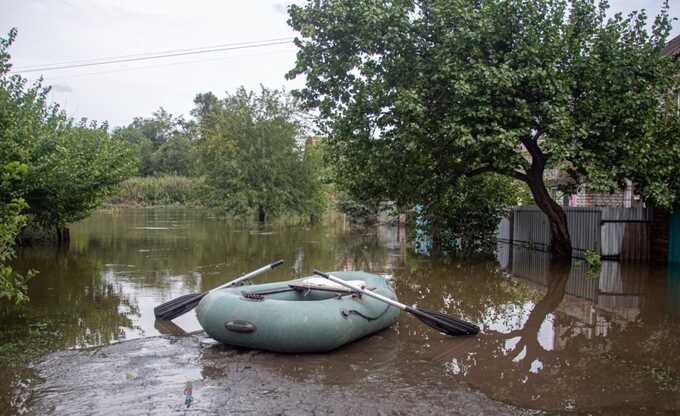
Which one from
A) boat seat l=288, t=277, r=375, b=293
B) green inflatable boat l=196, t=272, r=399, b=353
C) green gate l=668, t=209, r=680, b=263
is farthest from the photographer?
green gate l=668, t=209, r=680, b=263

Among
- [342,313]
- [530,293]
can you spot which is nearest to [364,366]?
[342,313]

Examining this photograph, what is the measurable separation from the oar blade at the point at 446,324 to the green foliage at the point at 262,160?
2498cm

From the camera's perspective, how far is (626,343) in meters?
7.39

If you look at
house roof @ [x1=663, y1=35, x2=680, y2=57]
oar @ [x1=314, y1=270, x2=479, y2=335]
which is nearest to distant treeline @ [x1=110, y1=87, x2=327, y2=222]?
house roof @ [x1=663, y1=35, x2=680, y2=57]

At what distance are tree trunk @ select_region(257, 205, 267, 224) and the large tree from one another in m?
19.6

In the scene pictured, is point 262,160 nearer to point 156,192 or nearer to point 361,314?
point 361,314

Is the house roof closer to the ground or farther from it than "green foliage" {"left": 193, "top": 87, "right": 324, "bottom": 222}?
farther from it

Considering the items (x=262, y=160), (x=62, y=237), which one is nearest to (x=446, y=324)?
(x=62, y=237)

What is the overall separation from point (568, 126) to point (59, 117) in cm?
1522

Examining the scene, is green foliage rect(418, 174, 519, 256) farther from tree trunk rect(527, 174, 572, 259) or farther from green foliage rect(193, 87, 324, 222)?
green foliage rect(193, 87, 324, 222)

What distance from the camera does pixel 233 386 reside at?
5.74 meters

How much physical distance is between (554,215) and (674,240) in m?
2.88

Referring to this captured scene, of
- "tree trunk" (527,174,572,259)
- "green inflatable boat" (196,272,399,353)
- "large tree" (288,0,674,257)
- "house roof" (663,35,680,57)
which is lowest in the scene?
"green inflatable boat" (196,272,399,353)

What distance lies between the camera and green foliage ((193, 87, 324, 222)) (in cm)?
3238
